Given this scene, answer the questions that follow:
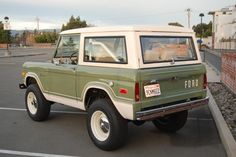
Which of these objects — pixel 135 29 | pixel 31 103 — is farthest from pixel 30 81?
Result: pixel 135 29

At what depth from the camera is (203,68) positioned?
6.12 m

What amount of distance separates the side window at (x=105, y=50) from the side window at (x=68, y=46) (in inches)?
15.4

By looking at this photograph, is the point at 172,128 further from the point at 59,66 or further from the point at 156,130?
the point at 59,66

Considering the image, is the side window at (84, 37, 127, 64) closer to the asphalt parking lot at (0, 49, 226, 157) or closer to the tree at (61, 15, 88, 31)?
the asphalt parking lot at (0, 49, 226, 157)

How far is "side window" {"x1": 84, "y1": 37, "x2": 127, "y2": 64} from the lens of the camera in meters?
5.36

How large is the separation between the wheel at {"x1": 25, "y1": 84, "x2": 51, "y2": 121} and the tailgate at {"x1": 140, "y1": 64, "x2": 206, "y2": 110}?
9.72 ft

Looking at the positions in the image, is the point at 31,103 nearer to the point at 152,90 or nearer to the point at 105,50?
the point at 105,50

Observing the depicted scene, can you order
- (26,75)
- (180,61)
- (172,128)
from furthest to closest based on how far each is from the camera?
(26,75), (172,128), (180,61)

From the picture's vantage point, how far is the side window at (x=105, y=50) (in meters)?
5.36

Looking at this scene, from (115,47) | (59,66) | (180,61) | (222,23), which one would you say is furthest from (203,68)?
(222,23)

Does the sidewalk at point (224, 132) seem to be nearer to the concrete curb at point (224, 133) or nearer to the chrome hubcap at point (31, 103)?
the concrete curb at point (224, 133)

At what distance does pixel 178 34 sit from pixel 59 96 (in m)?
2.57

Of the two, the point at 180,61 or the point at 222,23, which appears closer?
the point at 180,61

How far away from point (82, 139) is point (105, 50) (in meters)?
1.72
